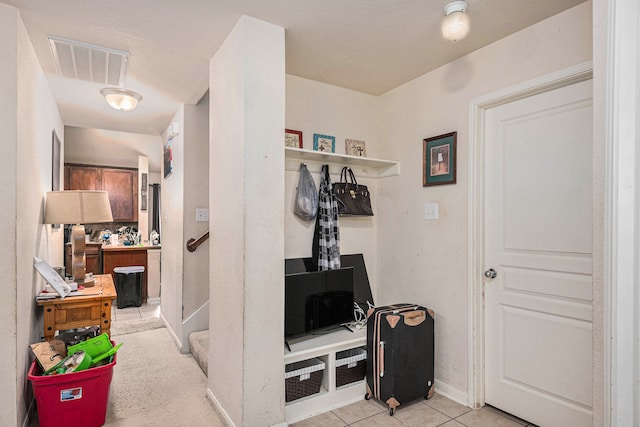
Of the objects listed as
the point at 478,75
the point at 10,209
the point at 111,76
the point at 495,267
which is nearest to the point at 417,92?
the point at 478,75

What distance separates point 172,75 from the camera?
A: 9.06 feet

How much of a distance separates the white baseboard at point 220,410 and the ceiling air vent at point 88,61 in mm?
2377

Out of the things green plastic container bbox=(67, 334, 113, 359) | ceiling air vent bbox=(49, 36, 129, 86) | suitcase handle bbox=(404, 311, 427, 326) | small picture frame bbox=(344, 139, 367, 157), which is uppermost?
ceiling air vent bbox=(49, 36, 129, 86)

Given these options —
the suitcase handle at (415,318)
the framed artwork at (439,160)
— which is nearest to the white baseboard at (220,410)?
the suitcase handle at (415,318)

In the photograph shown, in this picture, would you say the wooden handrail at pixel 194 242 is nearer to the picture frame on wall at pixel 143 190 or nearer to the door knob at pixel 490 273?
the door knob at pixel 490 273

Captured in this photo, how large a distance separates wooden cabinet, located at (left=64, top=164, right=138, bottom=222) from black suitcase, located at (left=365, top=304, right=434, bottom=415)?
5742 millimetres

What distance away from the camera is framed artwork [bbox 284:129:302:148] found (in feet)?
9.09

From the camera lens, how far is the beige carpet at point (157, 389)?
2.25 m

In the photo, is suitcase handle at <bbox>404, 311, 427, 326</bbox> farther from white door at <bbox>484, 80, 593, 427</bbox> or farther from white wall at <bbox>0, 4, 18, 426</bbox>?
white wall at <bbox>0, 4, 18, 426</bbox>

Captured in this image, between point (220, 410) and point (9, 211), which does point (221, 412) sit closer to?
point (220, 410)

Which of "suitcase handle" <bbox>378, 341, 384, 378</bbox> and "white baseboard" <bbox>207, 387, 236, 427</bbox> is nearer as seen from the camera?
"white baseboard" <bbox>207, 387, 236, 427</bbox>

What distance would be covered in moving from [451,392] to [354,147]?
2015mm

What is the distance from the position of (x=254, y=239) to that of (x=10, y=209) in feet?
4.15

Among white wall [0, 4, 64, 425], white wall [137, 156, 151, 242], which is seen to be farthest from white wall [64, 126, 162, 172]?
white wall [0, 4, 64, 425]
